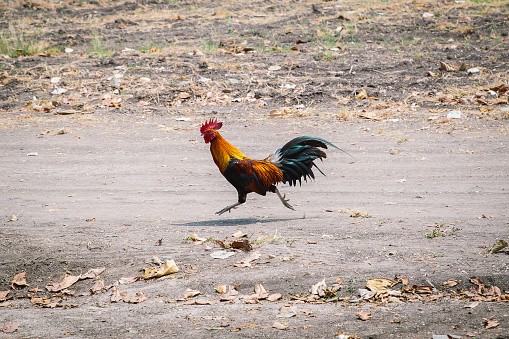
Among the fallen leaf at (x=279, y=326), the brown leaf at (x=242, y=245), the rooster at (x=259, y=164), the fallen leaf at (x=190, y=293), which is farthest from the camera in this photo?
the rooster at (x=259, y=164)

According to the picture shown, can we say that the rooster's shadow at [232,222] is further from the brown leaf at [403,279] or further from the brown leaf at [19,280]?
the brown leaf at [403,279]

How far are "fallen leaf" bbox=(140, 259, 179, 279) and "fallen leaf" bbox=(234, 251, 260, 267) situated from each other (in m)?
0.58

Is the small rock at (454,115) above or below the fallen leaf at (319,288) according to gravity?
above

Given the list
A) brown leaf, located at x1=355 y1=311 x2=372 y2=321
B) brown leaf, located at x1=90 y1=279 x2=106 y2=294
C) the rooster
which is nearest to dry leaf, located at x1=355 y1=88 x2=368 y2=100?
the rooster

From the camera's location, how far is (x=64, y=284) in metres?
7.23

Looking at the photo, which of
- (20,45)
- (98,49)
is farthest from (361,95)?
(20,45)

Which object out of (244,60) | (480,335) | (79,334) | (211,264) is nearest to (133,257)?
(211,264)

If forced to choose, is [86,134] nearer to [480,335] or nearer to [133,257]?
[133,257]

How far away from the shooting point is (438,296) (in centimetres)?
641

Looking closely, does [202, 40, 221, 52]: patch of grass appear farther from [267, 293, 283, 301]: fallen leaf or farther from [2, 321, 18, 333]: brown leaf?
[2, 321, 18, 333]: brown leaf

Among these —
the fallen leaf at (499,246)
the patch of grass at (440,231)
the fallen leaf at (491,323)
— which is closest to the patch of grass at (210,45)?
the patch of grass at (440,231)

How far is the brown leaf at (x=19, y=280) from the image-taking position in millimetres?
7332

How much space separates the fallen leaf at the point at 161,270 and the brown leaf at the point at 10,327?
49.1 inches

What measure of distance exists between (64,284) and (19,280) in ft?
1.62
